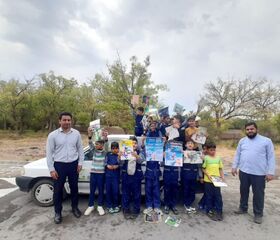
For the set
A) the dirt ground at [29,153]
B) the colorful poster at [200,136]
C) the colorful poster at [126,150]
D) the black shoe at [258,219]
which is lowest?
the dirt ground at [29,153]

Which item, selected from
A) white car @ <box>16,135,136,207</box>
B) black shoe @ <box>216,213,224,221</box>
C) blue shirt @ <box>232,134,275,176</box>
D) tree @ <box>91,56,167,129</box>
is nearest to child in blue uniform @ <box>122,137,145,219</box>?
white car @ <box>16,135,136,207</box>

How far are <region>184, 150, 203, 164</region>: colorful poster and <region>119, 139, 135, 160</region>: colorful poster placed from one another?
105cm

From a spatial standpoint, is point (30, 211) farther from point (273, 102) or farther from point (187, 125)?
point (273, 102)

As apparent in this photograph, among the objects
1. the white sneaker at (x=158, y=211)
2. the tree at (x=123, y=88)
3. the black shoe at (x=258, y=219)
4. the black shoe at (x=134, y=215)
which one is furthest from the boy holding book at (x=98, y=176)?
the tree at (x=123, y=88)

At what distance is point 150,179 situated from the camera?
4.15 meters

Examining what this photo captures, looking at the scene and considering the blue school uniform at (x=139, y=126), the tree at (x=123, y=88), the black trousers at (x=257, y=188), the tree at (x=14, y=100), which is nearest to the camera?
the black trousers at (x=257, y=188)

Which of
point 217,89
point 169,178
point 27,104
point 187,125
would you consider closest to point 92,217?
point 169,178

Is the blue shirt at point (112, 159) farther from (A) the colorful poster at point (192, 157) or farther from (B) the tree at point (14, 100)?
(B) the tree at point (14, 100)

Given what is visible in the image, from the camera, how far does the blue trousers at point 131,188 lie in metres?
4.09

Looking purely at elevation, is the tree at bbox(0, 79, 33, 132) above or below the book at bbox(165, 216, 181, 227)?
above

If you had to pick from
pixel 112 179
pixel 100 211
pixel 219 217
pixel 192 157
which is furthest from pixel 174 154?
pixel 100 211

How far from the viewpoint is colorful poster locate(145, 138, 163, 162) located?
4066 mm

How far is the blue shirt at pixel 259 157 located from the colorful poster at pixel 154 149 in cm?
159

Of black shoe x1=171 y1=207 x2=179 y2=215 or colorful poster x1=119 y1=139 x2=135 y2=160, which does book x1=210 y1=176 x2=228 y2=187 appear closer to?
black shoe x1=171 y1=207 x2=179 y2=215
